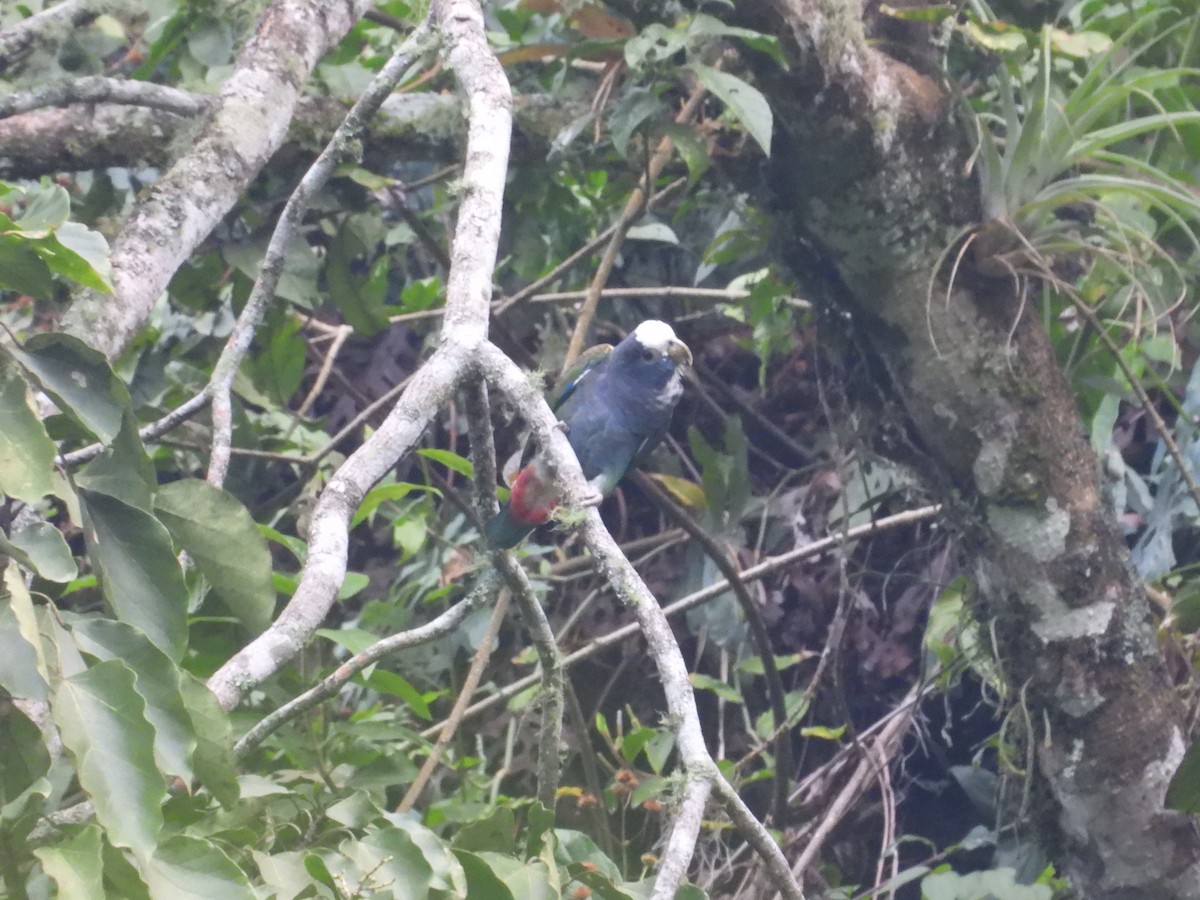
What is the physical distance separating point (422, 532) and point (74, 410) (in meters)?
1.54

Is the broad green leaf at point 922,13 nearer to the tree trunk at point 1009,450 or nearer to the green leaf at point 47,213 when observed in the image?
the tree trunk at point 1009,450

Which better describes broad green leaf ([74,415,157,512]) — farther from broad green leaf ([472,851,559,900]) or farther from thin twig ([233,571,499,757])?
broad green leaf ([472,851,559,900])

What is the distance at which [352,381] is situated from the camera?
3.34m

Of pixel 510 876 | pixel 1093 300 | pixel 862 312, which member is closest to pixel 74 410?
pixel 510 876

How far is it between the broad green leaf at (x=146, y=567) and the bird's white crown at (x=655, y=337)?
1.37 metres

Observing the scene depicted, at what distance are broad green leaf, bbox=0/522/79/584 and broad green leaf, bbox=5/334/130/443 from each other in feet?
0.36

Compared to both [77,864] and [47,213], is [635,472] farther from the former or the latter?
[77,864]

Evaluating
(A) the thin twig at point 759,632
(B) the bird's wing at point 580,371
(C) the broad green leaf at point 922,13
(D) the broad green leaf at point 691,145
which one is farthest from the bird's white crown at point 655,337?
(C) the broad green leaf at point 922,13

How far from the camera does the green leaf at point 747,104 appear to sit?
5.42 feet

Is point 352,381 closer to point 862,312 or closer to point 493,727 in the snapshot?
point 493,727

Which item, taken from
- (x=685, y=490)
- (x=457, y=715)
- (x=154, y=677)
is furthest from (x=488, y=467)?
(x=685, y=490)

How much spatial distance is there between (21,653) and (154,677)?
0.12 metres

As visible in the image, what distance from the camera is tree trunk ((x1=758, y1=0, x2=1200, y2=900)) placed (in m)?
1.81

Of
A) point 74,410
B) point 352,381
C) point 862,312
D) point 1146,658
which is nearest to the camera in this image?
point 74,410
